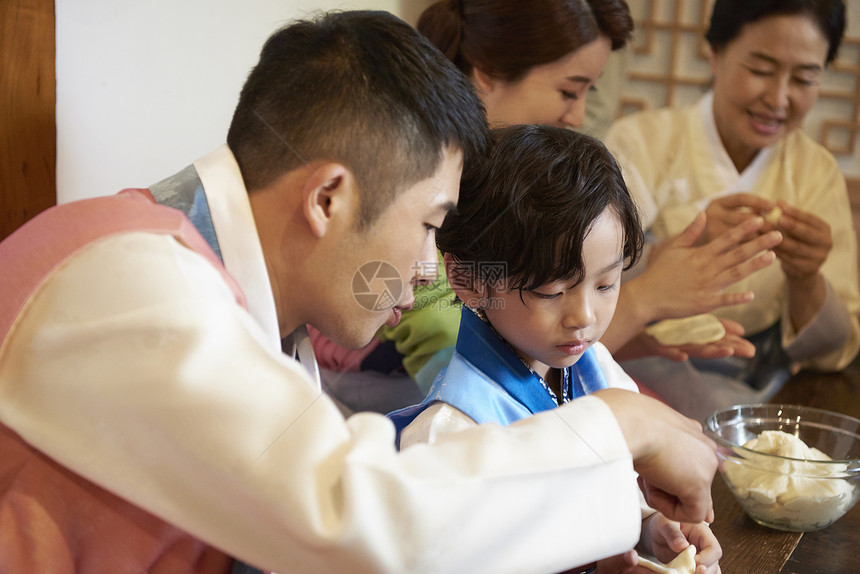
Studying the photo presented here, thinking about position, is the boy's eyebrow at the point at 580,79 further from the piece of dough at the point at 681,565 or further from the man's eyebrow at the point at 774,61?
the piece of dough at the point at 681,565

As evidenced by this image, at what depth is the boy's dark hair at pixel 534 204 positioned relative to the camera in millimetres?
729

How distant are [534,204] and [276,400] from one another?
1.31ft

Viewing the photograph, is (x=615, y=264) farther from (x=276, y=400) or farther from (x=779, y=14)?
(x=779, y=14)

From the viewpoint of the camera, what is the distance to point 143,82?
959 mm

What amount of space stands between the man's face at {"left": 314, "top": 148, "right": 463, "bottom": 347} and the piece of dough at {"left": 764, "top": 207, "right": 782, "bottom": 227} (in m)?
0.84

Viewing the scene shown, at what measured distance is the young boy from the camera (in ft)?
Answer: 2.39

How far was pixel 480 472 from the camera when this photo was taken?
0.44 m

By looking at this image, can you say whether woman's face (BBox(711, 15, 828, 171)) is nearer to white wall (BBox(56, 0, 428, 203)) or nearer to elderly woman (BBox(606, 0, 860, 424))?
elderly woman (BBox(606, 0, 860, 424))

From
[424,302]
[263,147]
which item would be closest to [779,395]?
[424,302]

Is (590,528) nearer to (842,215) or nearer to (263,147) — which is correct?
(263,147)

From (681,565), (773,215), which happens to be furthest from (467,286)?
(773,215)

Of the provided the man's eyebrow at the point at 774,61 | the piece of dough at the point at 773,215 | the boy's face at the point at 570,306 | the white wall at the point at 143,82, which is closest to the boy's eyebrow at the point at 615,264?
the boy's face at the point at 570,306

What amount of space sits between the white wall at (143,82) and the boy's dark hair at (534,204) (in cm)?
27

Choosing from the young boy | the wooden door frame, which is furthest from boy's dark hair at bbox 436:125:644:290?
the wooden door frame
